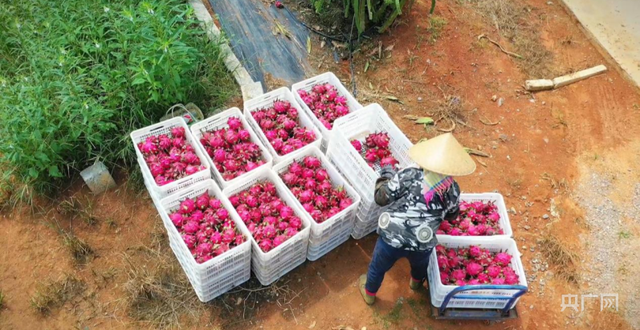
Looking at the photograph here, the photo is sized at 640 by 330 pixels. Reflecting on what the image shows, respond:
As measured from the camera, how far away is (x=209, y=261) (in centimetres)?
326

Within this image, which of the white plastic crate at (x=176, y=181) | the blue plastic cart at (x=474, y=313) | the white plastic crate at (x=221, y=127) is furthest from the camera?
the white plastic crate at (x=221, y=127)

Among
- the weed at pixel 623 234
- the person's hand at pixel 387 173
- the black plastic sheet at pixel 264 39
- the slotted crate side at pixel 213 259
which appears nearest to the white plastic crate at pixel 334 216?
the person's hand at pixel 387 173

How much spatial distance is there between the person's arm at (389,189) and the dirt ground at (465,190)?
1.00 meters

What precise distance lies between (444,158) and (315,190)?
3.95 feet

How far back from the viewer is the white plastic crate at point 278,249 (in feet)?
11.4

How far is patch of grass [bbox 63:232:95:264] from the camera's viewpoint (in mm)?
3971

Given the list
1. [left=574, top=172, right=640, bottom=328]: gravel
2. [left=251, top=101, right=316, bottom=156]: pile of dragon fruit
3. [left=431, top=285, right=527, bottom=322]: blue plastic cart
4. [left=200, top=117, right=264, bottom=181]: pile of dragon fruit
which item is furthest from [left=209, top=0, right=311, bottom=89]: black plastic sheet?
[left=574, top=172, right=640, bottom=328]: gravel

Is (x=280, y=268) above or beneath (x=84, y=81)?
beneath

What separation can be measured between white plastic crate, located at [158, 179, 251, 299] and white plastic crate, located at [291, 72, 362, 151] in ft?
3.54

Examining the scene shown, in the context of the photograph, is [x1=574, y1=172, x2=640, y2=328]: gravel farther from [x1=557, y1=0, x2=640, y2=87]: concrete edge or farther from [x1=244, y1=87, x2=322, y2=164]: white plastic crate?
[x1=244, y1=87, x2=322, y2=164]: white plastic crate

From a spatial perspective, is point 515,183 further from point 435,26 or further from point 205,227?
point 205,227

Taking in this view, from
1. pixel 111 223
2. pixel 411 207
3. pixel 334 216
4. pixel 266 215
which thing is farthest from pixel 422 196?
pixel 111 223

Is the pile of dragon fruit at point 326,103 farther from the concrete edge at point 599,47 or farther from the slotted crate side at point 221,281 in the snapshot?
the concrete edge at point 599,47

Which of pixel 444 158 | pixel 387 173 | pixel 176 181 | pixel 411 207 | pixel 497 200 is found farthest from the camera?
pixel 497 200
